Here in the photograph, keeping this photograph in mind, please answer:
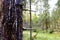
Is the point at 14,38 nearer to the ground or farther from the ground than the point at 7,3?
nearer to the ground

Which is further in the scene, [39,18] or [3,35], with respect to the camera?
[39,18]

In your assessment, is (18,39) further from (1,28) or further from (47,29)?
(47,29)

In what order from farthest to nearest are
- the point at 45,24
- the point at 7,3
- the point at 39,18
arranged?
1. the point at 45,24
2. the point at 39,18
3. the point at 7,3

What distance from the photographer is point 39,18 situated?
768cm

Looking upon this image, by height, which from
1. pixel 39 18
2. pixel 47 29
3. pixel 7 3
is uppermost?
pixel 7 3

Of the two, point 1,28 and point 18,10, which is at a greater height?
point 18,10

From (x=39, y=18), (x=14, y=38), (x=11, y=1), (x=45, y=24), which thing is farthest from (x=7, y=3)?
(x=45, y=24)

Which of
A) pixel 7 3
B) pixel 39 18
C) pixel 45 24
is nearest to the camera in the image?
pixel 7 3

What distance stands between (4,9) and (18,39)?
0.85 ft

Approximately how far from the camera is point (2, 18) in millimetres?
1282

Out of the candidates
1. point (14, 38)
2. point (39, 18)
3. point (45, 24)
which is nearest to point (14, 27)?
point (14, 38)

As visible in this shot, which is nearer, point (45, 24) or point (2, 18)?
point (2, 18)

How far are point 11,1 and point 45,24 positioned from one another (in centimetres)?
768

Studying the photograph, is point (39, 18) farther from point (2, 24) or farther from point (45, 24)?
point (2, 24)
